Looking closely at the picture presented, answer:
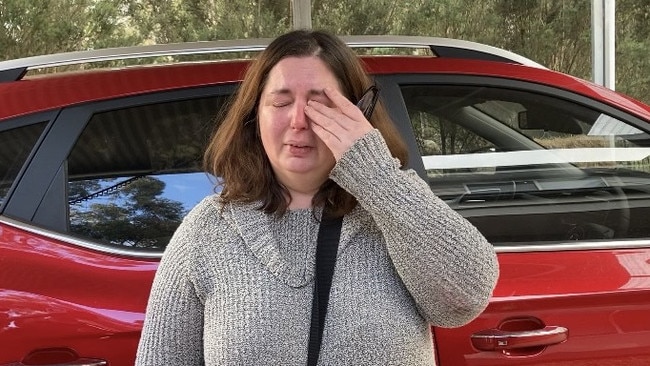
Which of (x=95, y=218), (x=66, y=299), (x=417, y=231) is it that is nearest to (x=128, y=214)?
(x=95, y=218)

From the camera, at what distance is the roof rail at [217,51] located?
→ 8.17 feet

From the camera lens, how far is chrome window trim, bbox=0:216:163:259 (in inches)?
85.4

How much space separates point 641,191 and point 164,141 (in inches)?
64.1

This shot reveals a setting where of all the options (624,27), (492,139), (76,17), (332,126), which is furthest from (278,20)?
(332,126)

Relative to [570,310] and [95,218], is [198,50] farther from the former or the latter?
[570,310]

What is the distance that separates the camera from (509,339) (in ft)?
7.23

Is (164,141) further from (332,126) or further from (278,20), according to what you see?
(278,20)

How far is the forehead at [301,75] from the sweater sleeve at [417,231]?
0.17 metres

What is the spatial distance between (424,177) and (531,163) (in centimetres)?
44

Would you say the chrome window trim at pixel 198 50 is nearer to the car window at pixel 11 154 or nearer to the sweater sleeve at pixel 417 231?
the car window at pixel 11 154

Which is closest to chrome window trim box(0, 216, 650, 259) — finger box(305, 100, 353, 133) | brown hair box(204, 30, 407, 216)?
brown hair box(204, 30, 407, 216)

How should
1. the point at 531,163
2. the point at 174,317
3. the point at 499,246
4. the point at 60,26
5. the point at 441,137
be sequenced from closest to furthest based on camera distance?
the point at 174,317, the point at 499,246, the point at 441,137, the point at 531,163, the point at 60,26

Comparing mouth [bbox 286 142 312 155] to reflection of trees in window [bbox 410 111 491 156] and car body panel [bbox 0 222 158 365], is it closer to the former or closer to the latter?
car body panel [bbox 0 222 158 365]

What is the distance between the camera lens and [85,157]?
2.24 metres
